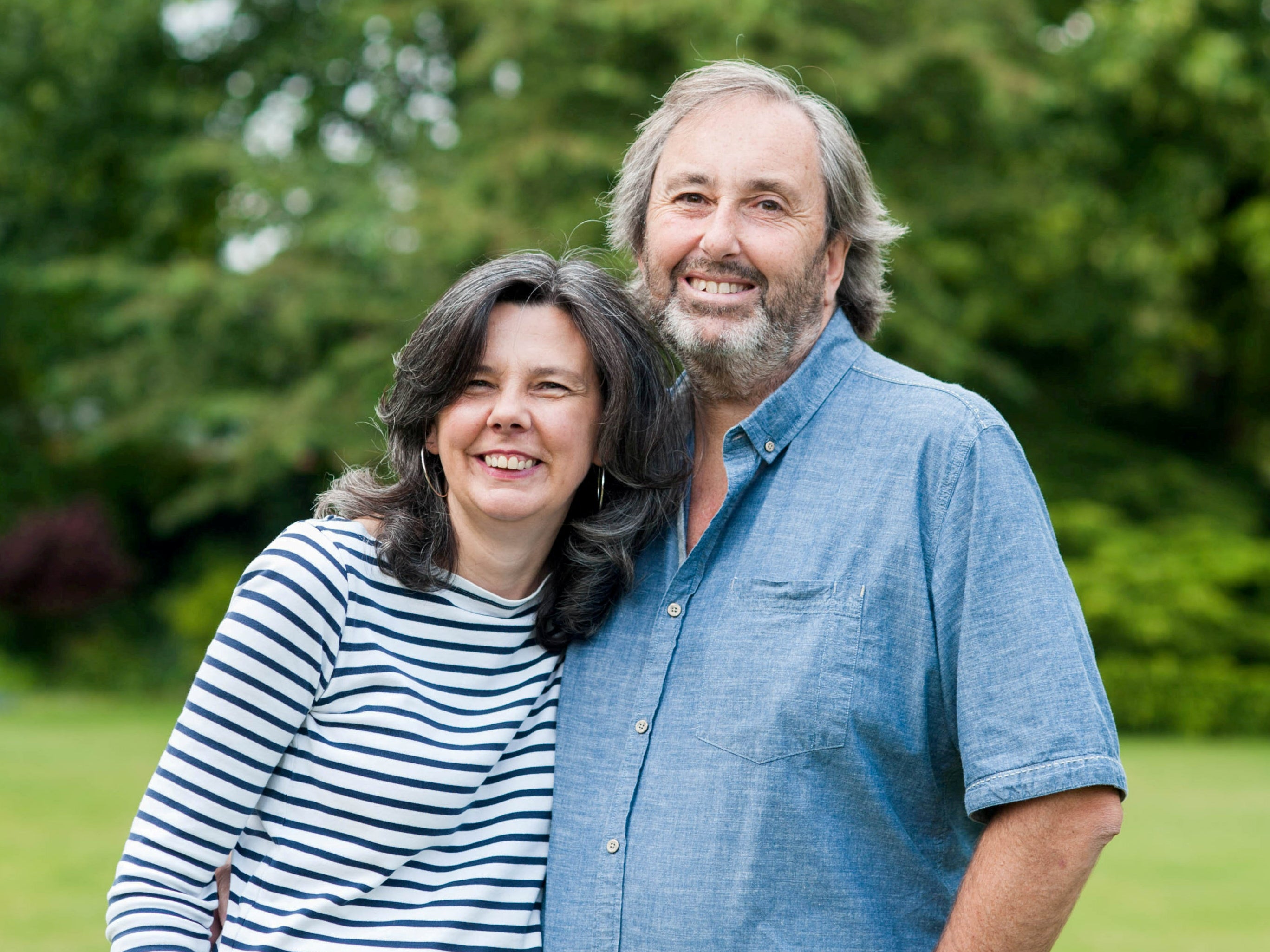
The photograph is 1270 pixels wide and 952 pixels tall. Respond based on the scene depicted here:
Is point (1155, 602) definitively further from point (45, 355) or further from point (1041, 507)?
point (45, 355)

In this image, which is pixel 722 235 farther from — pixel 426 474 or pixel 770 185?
pixel 426 474

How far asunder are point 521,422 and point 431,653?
Answer: 44cm

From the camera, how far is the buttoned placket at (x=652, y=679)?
7.19 ft

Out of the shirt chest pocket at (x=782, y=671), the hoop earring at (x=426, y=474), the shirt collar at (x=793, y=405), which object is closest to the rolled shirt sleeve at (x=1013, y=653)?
the shirt chest pocket at (x=782, y=671)

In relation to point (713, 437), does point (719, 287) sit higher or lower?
higher

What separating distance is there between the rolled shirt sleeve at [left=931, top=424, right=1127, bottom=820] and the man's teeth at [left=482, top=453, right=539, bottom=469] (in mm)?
754

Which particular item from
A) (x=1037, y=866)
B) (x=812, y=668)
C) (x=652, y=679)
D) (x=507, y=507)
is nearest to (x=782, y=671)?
(x=812, y=668)

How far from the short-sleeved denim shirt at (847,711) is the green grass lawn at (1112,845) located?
4.43m

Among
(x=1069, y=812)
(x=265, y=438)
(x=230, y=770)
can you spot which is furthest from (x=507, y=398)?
(x=265, y=438)

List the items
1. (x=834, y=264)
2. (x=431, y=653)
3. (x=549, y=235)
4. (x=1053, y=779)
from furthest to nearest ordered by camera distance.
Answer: (x=549, y=235) → (x=834, y=264) → (x=431, y=653) → (x=1053, y=779)

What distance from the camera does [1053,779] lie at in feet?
6.22

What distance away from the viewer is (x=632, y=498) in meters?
2.54

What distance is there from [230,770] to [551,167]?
1102cm

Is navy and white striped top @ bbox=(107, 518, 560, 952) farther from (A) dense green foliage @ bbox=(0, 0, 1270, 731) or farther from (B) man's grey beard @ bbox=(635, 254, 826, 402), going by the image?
(A) dense green foliage @ bbox=(0, 0, 1270, 731)
